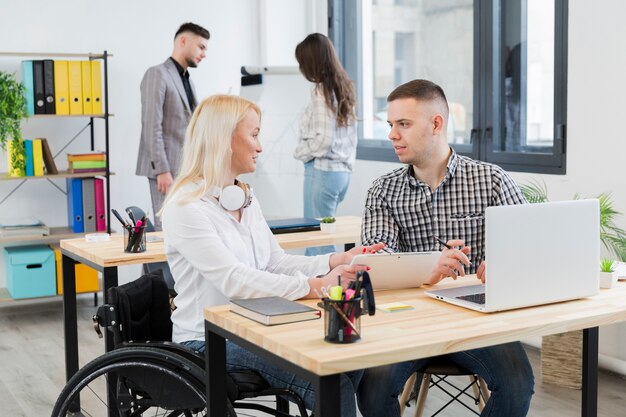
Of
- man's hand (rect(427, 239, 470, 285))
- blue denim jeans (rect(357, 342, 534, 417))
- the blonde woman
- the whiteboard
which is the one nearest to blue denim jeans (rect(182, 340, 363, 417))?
the blonde woman

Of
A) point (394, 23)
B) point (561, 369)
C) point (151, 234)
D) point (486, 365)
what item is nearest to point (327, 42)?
point (394, 23)

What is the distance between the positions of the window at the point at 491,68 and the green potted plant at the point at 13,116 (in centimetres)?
216

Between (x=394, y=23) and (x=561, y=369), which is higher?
(x=394, y=23)

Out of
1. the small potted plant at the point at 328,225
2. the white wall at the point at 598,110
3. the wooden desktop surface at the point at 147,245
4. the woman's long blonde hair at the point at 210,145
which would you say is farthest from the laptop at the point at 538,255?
the white wall at the point at 598,110

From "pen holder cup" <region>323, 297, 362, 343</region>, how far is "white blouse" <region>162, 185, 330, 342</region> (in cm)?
49

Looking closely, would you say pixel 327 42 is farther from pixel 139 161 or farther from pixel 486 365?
pixel 486 365

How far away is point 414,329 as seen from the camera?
1840 mm

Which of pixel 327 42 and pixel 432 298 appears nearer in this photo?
pixel 432 298

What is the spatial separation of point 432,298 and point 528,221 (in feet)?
1.17

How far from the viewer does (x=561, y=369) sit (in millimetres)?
3613

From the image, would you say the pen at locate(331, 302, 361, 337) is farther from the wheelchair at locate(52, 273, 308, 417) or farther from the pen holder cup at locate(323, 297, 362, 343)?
the wheelchair at locate(52, 273, 308, 417)

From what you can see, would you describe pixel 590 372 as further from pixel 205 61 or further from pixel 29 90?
pixel 205 61

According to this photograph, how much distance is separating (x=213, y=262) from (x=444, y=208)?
80cm

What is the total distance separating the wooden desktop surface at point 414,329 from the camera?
5.42ft
